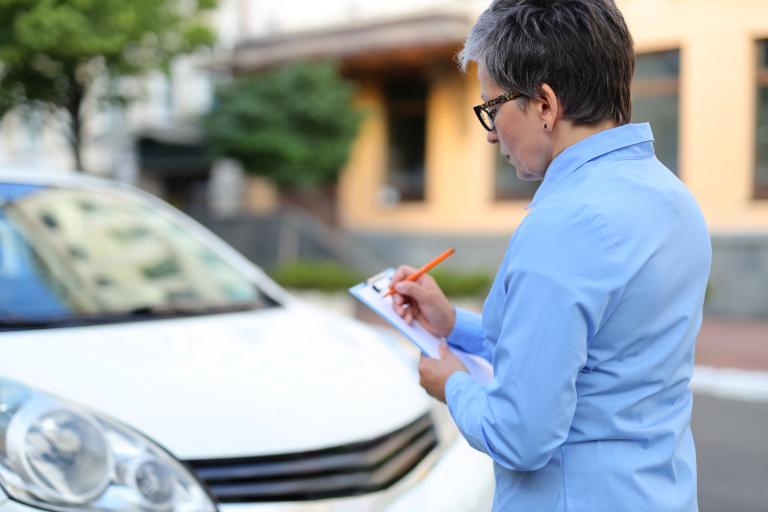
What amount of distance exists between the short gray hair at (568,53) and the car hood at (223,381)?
1.17 metres

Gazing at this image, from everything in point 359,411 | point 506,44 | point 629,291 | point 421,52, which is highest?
point 421,52

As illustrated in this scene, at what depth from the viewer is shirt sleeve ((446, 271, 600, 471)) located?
1211mm

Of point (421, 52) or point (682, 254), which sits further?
point (421, 52)

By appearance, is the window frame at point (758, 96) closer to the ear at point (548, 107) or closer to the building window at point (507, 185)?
the building window at point (507, 185)

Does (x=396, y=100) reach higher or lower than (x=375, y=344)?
higher

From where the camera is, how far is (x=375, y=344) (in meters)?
2.95

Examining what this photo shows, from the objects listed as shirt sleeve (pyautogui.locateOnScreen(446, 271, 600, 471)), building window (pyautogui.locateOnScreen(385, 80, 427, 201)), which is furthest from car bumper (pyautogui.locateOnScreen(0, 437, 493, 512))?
building window (pyautogui.locateOnScreen(385, 80, 427, 201))

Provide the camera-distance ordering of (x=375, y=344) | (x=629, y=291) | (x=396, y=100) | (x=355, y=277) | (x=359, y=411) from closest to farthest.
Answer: (x=629, y=291) < (x=359, y=411) < (x=375, y=344) < (x=355, y=277) < (x=396, y=100)

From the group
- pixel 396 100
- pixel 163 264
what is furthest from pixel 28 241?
pixel 396 100

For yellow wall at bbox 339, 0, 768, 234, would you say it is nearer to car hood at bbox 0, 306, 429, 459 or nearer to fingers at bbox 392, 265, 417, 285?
car hood at bbox 0, 306, 429, 459

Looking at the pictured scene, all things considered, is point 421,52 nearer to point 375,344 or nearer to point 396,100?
point 396,100

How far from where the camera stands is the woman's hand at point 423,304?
1.72 metres

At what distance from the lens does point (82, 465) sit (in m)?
1.94

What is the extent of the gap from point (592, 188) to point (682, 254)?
0.19 metres
